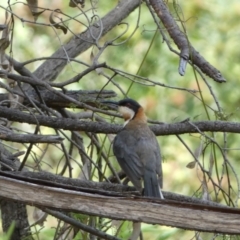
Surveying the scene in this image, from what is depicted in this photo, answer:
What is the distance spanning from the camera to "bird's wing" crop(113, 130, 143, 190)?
3.48 meters

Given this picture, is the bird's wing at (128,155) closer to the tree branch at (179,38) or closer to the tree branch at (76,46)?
the tree branch at (76,46)

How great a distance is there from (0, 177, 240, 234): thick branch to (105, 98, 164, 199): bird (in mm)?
1209

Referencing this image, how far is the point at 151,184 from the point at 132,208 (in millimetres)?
1290

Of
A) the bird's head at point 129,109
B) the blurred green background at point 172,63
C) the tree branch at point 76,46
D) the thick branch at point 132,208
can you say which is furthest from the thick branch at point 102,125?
the blurred green background at point 172,63

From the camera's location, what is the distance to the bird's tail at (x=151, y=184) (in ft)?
10.8

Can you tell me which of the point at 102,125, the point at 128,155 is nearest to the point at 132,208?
the point at 102,125

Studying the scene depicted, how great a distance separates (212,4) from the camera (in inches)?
275

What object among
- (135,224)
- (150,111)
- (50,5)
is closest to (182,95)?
(150,111)

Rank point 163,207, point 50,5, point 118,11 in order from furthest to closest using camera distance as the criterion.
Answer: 1. point 50,5
2. point 118,11
3. point 163,207

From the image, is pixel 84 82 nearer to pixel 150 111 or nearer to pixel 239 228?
pixel 150 111

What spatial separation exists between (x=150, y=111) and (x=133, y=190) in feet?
11.7

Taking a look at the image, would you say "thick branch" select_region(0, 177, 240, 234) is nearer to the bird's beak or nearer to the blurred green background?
the bird's beak

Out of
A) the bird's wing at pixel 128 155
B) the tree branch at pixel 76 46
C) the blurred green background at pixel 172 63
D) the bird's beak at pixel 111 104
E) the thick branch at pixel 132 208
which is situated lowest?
the thick branch at pixel 132 208

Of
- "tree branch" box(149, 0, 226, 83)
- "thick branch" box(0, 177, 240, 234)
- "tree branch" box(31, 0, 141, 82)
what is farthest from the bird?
"thick branch" box(0, 177, 240, 234)
